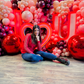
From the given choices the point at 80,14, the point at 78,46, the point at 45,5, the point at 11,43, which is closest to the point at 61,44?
the point at 78,46

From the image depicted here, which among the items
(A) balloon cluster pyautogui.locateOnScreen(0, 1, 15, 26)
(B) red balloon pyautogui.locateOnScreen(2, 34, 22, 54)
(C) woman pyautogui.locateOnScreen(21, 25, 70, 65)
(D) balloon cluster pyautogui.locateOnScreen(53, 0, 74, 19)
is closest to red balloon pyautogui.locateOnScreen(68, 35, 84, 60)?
(C) woman pyautogui.locateOnScreen(21, 25, 70, 65)

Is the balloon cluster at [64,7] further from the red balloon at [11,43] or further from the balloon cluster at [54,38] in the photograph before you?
the red balloon at [11,43]

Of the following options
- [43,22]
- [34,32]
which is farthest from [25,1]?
[34,32]

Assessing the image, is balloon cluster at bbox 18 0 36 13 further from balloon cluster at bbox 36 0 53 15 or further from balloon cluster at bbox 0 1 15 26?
balloon cluster at bbox 0 1 15 26

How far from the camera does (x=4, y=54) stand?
248 cm

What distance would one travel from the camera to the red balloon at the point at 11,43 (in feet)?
7.38

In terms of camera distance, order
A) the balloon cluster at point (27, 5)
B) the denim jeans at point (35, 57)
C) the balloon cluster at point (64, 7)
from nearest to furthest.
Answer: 1. the denim jeans at point (35, 57)
2. the balloon cluster at point (64, 7)
3. the balloon cluster at point (27, 5)

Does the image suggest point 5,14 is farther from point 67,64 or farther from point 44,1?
point 67,64

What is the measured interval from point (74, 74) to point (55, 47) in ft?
3.44

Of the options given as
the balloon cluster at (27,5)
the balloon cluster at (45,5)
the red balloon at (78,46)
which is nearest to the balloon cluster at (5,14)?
the balloon cluster at (27,5)

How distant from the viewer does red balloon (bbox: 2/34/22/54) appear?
225cm

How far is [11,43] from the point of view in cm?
225

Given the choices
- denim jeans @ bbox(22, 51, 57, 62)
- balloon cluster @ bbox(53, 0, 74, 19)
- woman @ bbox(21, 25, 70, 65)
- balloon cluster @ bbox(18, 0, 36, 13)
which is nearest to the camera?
denim jeans @ bbox(22, 51, 57, 62)

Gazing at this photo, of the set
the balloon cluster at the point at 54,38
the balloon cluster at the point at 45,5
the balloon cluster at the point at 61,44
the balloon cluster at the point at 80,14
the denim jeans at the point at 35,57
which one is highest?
the balloon cluster at the point at 45,5
